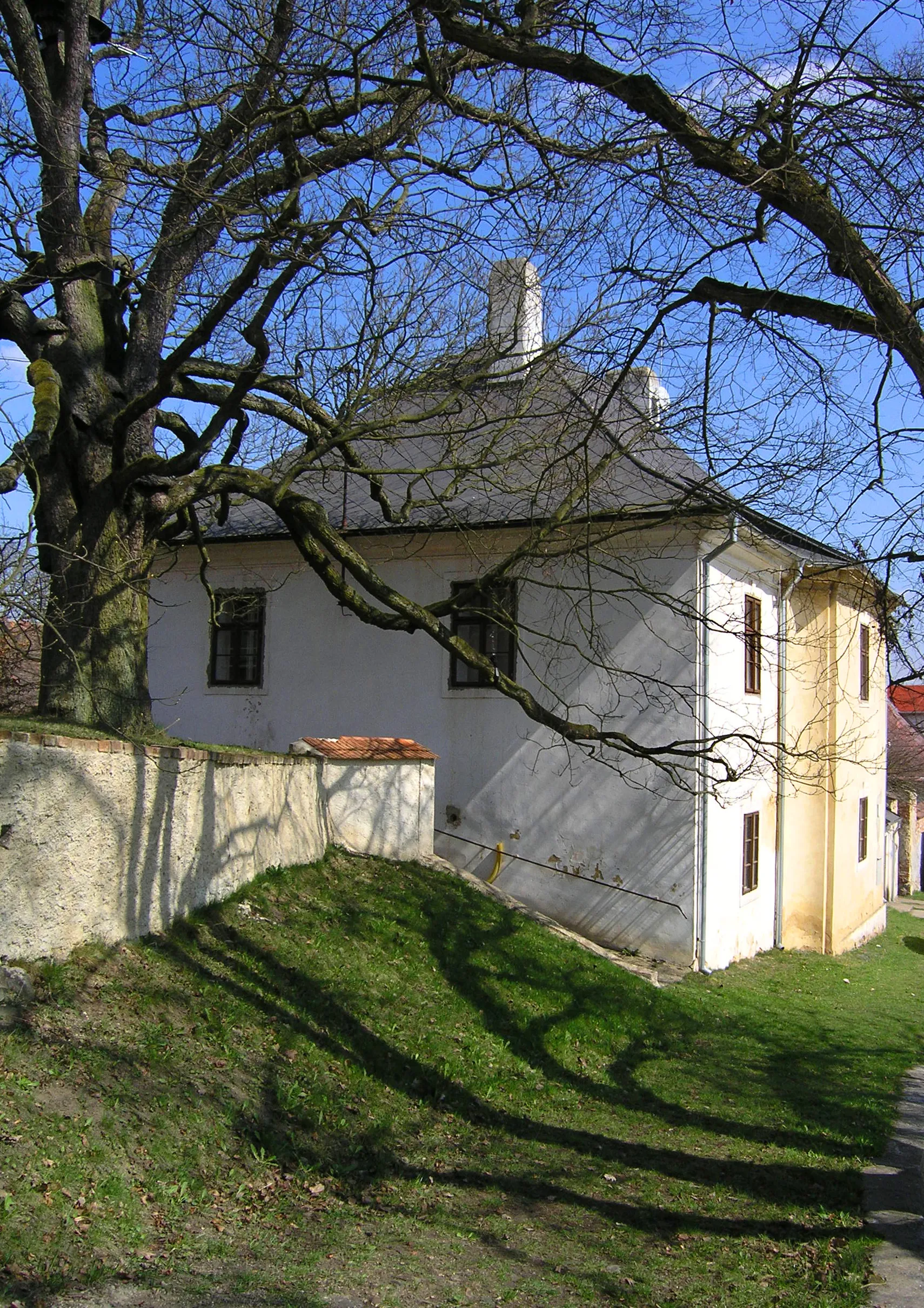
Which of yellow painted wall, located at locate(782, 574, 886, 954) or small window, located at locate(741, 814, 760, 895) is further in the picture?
yellow painted wall, located at locate(782, 574, 886, 954)

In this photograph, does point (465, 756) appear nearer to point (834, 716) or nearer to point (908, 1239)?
point (834, 716)

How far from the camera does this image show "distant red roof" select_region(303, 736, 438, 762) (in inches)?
456

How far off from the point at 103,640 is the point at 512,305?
16.2ft

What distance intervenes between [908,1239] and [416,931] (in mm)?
5346

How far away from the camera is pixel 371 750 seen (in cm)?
1206

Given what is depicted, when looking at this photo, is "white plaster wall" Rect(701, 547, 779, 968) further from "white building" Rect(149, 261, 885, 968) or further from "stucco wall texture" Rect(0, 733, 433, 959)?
"stucco wall texture" Rect(0, 733, 433, 959)

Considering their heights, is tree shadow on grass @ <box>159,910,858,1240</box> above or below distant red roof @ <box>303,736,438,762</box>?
below

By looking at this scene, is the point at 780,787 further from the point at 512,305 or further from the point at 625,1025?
the point at 512,305

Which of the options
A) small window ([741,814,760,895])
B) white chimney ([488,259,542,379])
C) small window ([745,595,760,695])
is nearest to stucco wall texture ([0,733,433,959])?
white chimney ([488,259,542,379])

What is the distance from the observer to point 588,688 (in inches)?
550

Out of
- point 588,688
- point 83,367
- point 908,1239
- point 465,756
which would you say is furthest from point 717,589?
point 908,1239

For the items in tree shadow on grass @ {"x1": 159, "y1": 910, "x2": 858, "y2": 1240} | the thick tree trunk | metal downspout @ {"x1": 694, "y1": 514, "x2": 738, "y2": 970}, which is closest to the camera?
tree shadow on grass @ {"x1": 159, "y1": 910, "x2": 858, "y2": 1240}

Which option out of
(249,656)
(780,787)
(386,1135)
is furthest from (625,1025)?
(249,656)

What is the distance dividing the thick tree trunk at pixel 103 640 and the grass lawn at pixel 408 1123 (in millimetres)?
1934
